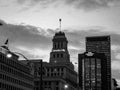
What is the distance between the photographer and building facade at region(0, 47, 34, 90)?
123625mm

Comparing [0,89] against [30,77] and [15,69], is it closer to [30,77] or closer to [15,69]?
[15,69]

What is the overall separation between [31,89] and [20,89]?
72.4ft

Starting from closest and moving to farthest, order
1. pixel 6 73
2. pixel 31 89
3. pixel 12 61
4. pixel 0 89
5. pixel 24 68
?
1. pixel 0 89
2. pixel 6 73
3. pixel 12 61
4. pixel 24 68
5. pixel 31 89

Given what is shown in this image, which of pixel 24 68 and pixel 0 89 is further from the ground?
pixel 24 68

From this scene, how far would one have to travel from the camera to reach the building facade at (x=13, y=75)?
406 feet

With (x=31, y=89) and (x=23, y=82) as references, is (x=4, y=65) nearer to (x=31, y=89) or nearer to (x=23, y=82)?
(x=23, y=82)

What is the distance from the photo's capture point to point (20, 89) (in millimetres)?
146750

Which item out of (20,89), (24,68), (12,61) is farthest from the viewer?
(24,68)

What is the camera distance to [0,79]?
120 m

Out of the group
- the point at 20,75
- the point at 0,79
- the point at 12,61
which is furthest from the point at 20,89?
the point at 0,79

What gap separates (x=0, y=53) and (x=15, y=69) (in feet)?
70.2

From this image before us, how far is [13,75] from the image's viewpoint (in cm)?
13688

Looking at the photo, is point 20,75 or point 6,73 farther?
point 20,75

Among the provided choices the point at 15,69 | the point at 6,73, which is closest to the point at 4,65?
the point at 6,73
